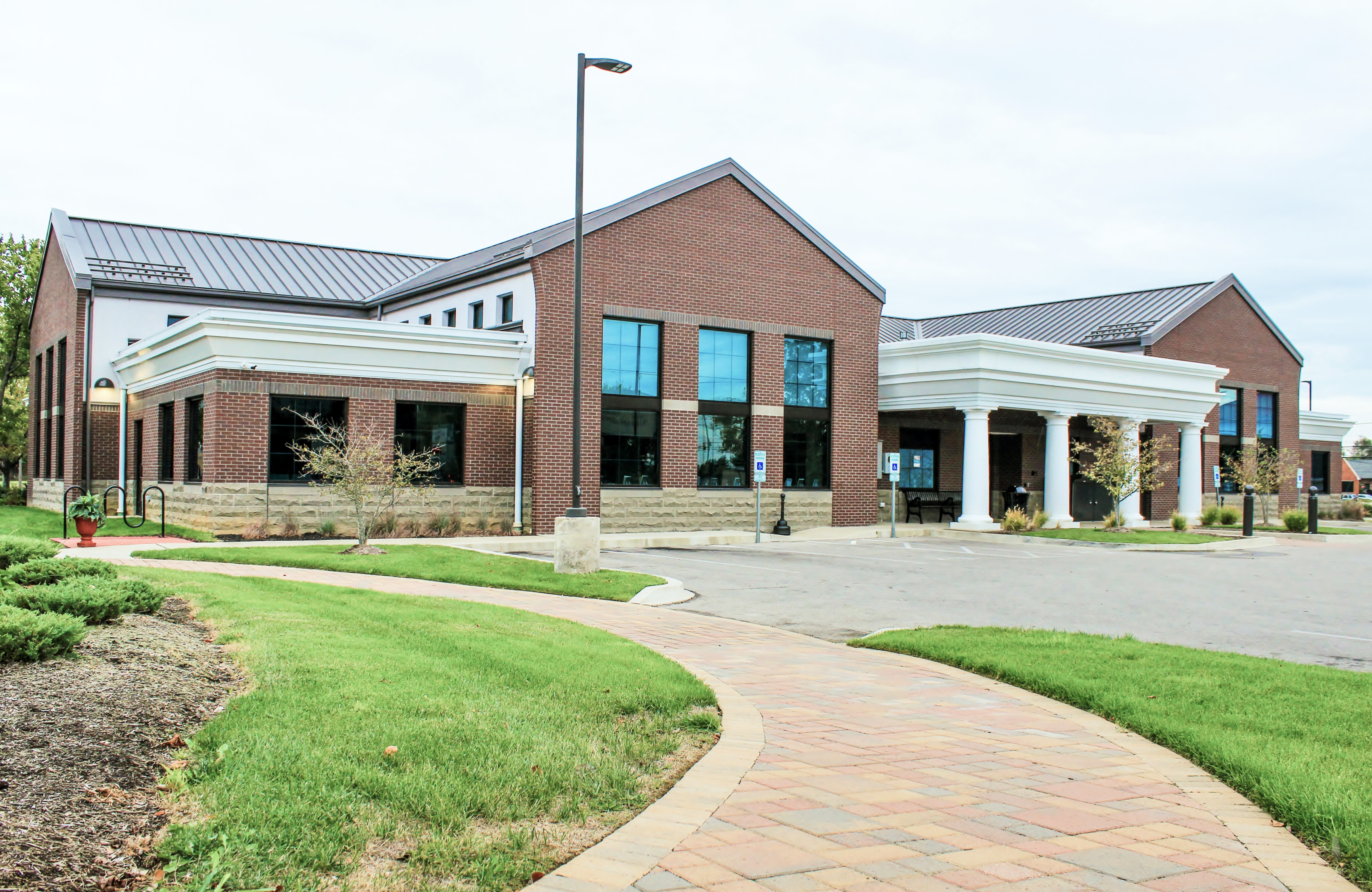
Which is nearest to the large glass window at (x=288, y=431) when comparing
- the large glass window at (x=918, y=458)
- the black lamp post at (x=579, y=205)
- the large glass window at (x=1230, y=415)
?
the black lamp post at (x=579, y=205)

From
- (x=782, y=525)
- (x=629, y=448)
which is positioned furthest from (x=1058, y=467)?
(x=629, y=448)

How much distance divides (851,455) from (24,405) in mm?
44161

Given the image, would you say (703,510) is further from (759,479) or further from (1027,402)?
(1027,402)

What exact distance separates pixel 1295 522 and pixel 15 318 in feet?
161

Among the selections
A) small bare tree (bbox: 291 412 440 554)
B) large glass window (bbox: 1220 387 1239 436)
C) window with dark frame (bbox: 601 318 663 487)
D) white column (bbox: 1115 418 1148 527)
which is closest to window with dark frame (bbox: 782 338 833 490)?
window with dark frame (bbox: 601 318 663 487)

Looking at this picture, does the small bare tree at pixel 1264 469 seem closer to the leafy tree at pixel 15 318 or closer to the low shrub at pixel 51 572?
the low shrub at pixel 51 572

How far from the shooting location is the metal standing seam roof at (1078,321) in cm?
4041

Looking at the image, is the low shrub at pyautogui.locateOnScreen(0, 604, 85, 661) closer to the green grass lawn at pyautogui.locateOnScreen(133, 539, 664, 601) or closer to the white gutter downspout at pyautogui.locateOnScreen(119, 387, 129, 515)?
the green grass lawn at pyautogui.locateOnScreen(133, 539, 664, 601)

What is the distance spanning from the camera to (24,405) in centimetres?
5422

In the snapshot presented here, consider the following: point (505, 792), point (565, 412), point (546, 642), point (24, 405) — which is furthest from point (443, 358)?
point (24, 405)

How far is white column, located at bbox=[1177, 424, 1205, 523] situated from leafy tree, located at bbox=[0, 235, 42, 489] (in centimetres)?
4191

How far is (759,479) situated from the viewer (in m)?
26.4

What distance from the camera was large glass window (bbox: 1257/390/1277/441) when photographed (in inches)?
1742

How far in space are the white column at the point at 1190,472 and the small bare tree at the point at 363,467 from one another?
25967 mm
